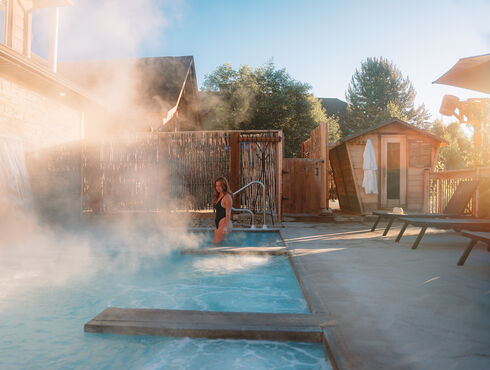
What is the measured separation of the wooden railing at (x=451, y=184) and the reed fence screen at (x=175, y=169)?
4.47m

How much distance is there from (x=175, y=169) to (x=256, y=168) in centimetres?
233

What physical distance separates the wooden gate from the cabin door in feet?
7.45

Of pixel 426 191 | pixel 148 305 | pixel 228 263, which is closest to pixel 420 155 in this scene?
pixel 426 191

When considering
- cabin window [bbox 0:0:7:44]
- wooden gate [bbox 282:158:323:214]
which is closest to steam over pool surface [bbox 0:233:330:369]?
cabin window [bbox 0:0:7:44]

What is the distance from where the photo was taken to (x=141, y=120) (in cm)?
1558

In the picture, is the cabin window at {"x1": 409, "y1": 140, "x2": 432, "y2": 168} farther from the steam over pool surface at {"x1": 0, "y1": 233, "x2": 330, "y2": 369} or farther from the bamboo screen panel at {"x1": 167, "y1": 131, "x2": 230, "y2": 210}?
the steam over pool surface at {"x1": 0, "y1": 233, "x2": 330, "y2": 369}

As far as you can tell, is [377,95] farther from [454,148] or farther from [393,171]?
[393,171]

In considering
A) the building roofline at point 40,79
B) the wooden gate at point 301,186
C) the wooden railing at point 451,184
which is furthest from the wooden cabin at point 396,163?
the building roofline at point 40,79

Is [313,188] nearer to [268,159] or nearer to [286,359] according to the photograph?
[268,159]

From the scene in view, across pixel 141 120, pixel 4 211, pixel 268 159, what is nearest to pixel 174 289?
pixel 4 211

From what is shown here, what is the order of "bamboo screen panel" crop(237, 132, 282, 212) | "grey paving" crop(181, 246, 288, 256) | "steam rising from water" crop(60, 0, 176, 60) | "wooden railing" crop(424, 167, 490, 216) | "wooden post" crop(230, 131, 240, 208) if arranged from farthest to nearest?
"steam rising from water" crop(60, 0, 176, 60) < "bamboo screen panel" crop(237, 132, 282, 212) < "wooden post" crop(230, 131, 240, 208) < "wooden railing" crop(424, 167, 490, 216) < "grey paving" crop(181, 246, 288, 256)

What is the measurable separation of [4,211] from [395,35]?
10.2 metres

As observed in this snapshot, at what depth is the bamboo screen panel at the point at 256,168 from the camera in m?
9.48

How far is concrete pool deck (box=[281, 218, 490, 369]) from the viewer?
198 centimetres
